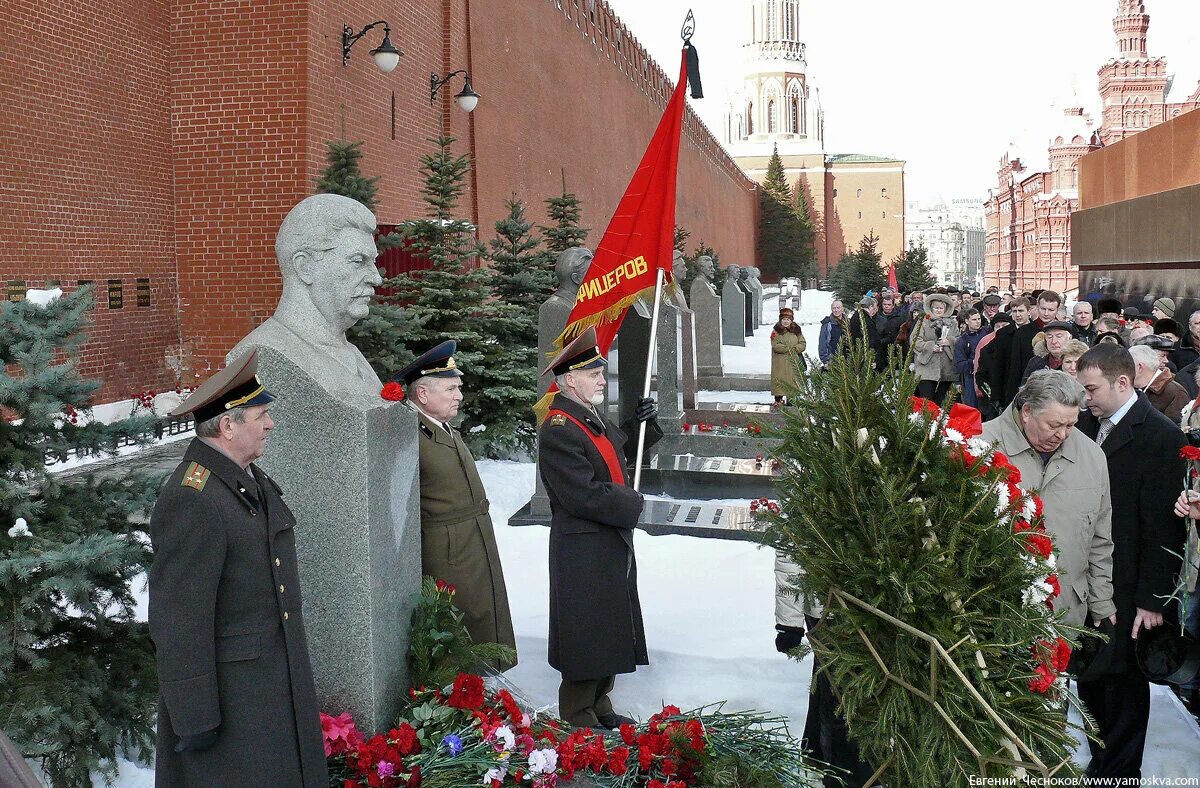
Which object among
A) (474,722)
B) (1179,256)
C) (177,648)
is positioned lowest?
→ (474,722)

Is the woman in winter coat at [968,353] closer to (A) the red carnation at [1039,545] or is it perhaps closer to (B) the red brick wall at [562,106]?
(B) the red brick wall at [562,106]

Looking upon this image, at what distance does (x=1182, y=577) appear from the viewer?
11.6 ft

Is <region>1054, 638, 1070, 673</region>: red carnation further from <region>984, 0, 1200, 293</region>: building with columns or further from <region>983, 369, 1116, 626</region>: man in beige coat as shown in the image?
<region>984, 0, 1200, 293</region>: building with columns

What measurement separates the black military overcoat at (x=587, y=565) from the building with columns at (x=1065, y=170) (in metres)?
21.4

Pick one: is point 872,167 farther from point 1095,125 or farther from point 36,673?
point 36,673

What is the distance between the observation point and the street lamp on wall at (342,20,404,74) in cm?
1136

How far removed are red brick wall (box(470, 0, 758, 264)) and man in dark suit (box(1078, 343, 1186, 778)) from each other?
14.0 metres

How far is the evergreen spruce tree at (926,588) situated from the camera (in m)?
2.36

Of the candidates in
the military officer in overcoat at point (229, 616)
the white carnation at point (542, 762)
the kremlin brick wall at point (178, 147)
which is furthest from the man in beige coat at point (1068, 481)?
the kremlin brick wall at point (178, 147)

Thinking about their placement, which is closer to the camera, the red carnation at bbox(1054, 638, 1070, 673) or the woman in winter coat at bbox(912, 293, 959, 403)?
the red carnation at bbox(1054, 638, 1070, 673)

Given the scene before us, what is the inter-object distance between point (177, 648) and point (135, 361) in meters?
9.17

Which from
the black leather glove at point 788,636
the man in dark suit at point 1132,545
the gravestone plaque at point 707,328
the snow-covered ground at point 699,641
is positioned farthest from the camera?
the gravestone plaque at point 707,328

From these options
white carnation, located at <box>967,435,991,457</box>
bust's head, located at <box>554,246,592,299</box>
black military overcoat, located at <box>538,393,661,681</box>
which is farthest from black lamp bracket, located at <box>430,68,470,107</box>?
white carnation, located at <box>967,435,991,457</box>

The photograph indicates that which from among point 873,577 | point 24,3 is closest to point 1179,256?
point 873,577
